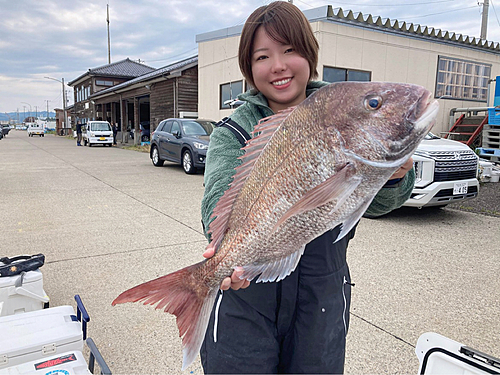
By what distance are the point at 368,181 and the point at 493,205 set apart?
721 cm

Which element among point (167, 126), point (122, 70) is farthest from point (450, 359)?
point (122, 70)

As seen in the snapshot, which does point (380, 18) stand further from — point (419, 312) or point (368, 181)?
point (368, 181)

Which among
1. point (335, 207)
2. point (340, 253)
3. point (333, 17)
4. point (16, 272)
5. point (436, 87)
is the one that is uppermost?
point (333, 17)

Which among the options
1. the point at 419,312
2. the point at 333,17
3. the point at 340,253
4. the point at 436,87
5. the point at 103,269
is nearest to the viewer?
the point at 340,253

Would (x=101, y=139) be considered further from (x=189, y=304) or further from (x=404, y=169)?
(x=404, y=169)

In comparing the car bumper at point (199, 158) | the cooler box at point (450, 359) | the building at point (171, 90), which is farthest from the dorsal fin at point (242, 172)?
the building at point (171, 90)

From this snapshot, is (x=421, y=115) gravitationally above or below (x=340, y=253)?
above

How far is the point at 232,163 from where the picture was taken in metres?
1.42

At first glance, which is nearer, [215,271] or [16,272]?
[215,271]

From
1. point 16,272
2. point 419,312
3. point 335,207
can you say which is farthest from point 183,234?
point 335,207

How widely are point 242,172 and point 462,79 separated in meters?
16.5

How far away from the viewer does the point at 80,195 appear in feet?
26.1

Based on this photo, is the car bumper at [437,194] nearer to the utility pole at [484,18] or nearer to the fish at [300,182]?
the fish at [300,182]

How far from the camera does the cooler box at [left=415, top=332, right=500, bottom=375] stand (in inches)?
63.7
